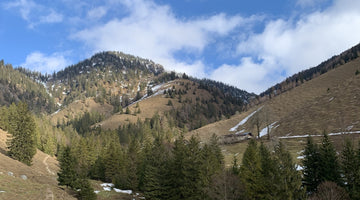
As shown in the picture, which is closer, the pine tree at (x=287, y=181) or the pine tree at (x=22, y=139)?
the pine tree at (x=287, y=181)

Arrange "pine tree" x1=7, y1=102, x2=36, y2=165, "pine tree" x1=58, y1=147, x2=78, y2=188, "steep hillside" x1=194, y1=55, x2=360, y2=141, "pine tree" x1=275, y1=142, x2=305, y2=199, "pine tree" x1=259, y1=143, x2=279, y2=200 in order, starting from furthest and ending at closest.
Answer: "steep hillside" x1=194, y1=55, x2=360, y2=141
"pine tree" x1=7, y1=102, x2=36, y2=165
"pine tree" x1=58, y1=147, x2=78, y2=188
"pine tree" x1=259, y1=143, x2=279, y2=200
"pine tree" x1=275, y1=142, x2=305, y2=199

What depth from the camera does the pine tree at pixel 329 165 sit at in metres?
35.3

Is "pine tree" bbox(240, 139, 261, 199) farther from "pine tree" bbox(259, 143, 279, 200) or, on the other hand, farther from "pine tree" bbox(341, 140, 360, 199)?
"pine tree" bbox(341, 140, 360, 199)

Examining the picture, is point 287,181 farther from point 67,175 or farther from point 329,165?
point 67,175

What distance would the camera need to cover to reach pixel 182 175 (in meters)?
41.0

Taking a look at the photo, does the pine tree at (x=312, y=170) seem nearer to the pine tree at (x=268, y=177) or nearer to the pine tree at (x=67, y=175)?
the pine tree at (x=268, y=177)

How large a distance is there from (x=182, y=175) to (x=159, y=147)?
11494mm

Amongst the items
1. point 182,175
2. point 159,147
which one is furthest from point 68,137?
point 182,175

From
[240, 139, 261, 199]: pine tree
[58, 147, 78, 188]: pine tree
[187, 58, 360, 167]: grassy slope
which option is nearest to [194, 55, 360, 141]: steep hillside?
[187, 58, 360, 167]: grassy slope

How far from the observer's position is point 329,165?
36281mm

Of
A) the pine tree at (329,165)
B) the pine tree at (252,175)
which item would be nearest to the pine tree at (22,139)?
the pine tree at (252,175)

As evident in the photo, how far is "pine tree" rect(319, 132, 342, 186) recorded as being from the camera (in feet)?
116

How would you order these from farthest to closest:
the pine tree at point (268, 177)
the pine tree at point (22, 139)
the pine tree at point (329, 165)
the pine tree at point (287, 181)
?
1. the pine tree at point (22, 139)
2. the pine tree at point (329, 165)
3. the pine tree at point (268, 177)
4. the pine tree at point (287, 181)

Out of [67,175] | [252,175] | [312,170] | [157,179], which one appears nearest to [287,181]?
[252,175]
